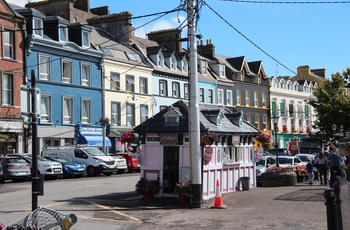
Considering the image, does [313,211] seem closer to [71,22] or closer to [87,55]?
[87,55]

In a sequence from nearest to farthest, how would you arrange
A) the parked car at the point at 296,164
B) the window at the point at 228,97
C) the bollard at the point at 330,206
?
the bollard at the point at 330,206
the parked car at the point at 296,164
the window at the point at 228,97

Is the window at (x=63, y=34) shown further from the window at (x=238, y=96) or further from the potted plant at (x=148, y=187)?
the window at (x=238, y=96)

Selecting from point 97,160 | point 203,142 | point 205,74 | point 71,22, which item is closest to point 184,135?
point 203,142

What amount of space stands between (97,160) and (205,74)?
2497cm

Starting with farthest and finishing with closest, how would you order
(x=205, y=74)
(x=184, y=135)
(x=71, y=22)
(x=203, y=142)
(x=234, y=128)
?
(x=205, y=74)
(x=71, y=22)
(x=234, y=128)
(x=184, y=135)
(x=203, y=142)

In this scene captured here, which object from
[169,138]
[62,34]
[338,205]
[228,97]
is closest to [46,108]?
[62,34]

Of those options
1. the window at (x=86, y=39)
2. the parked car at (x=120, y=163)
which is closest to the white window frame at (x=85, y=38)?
the window at (x=86, y=39)

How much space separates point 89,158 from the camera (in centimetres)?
3347

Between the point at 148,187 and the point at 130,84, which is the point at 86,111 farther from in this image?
the point at 148,187

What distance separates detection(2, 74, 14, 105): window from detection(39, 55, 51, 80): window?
2.33 m

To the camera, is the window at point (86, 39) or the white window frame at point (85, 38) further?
the window at point (86, 39)

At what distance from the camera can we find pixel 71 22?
1692 inches

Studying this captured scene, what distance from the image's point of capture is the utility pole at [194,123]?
15.4 metres

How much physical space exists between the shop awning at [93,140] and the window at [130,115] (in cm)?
323
